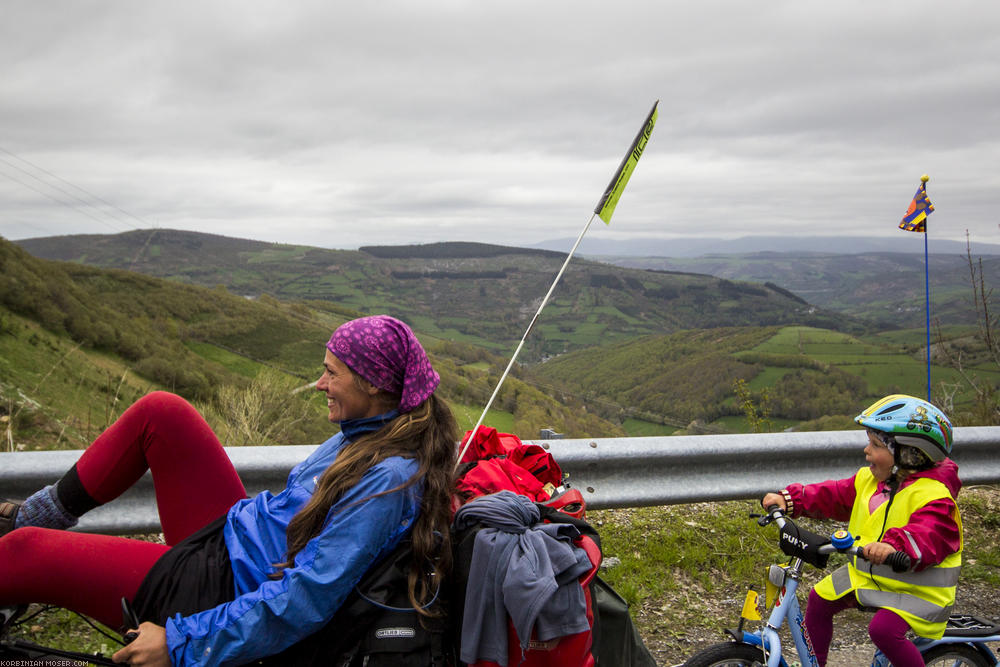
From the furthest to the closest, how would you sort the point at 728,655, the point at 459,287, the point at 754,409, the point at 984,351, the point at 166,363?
the point at 459,287 < the point at 166,363 < the point at 984,351 < the point at 754,409 < the point at 728,655

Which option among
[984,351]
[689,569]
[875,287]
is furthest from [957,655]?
[875,287]

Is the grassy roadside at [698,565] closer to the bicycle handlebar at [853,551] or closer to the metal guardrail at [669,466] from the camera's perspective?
the metal guardrail at [669,466]

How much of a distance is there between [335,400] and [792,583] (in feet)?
5.74

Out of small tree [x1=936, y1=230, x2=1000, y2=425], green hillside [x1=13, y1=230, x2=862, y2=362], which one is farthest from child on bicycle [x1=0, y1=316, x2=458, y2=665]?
green hillside [x1=13, y1=230, x2=862, y2=362]

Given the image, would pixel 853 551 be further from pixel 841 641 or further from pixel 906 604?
pixel 841 641

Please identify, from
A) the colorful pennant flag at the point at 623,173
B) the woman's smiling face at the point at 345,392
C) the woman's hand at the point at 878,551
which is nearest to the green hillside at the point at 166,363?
the colorful pennant flag at the point at 623,173

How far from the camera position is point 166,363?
683 inches

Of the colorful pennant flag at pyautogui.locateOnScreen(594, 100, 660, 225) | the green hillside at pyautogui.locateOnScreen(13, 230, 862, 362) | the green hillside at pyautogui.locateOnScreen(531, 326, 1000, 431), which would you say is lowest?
the green hillside at pyautogui.locateOnScreen(531, 326, 1000, 431)

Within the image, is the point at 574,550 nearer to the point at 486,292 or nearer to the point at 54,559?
the point at 54,559

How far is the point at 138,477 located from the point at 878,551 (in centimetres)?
254

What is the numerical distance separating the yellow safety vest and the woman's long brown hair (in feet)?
5.01

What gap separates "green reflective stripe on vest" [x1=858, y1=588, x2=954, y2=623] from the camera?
232 centimetres

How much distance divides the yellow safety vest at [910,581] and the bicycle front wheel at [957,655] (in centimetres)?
16

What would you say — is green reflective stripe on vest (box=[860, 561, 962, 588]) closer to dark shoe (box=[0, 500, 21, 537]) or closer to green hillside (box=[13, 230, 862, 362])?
dark shoe (box=[0, 500, 21, 537])
